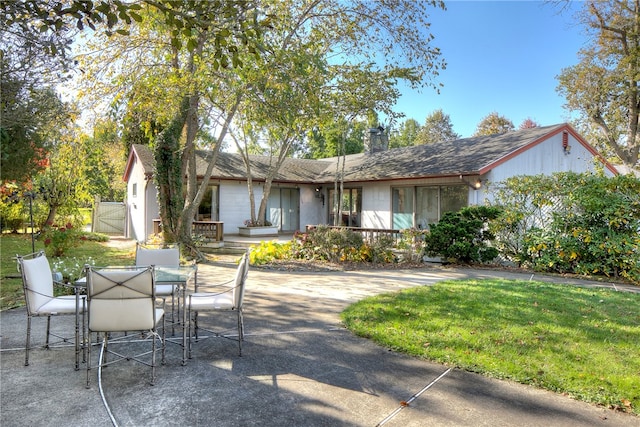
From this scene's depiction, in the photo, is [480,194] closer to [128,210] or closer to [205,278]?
[205,278]

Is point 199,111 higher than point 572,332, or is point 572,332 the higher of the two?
point 199,111

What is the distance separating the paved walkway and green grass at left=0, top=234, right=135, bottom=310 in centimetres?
254

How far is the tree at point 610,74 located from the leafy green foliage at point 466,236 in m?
16.5

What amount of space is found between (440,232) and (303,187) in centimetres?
1079

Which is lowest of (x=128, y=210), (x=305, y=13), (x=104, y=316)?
(x=104, y=316)

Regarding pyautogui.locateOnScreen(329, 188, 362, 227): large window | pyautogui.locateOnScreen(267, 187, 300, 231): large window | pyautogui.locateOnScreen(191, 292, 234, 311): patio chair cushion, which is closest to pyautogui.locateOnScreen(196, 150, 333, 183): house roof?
pyautogui.locateOnScreen(267, 187, 300, 231): large window

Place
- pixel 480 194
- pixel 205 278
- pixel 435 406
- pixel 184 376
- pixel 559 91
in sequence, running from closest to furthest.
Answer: pixel 435 406 < pixel 184 376 < pixel 205 278 < pixel 480 194 < pixel 559 91

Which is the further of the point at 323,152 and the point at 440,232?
the point at 323,152

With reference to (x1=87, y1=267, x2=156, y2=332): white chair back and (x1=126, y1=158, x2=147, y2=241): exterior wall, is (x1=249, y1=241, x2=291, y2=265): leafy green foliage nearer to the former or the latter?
(x1=87, y1=267, x2=156, y2=332): white chair back

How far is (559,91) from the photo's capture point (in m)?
23.9

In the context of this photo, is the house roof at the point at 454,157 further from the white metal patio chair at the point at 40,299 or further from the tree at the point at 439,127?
the tree at the point at 439,127

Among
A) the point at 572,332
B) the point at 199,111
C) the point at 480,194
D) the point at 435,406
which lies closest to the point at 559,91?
the point at 480,194

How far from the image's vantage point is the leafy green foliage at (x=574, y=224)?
8148 millimetres

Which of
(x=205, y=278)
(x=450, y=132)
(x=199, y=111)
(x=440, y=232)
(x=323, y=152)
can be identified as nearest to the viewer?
(x=205, y=278)
